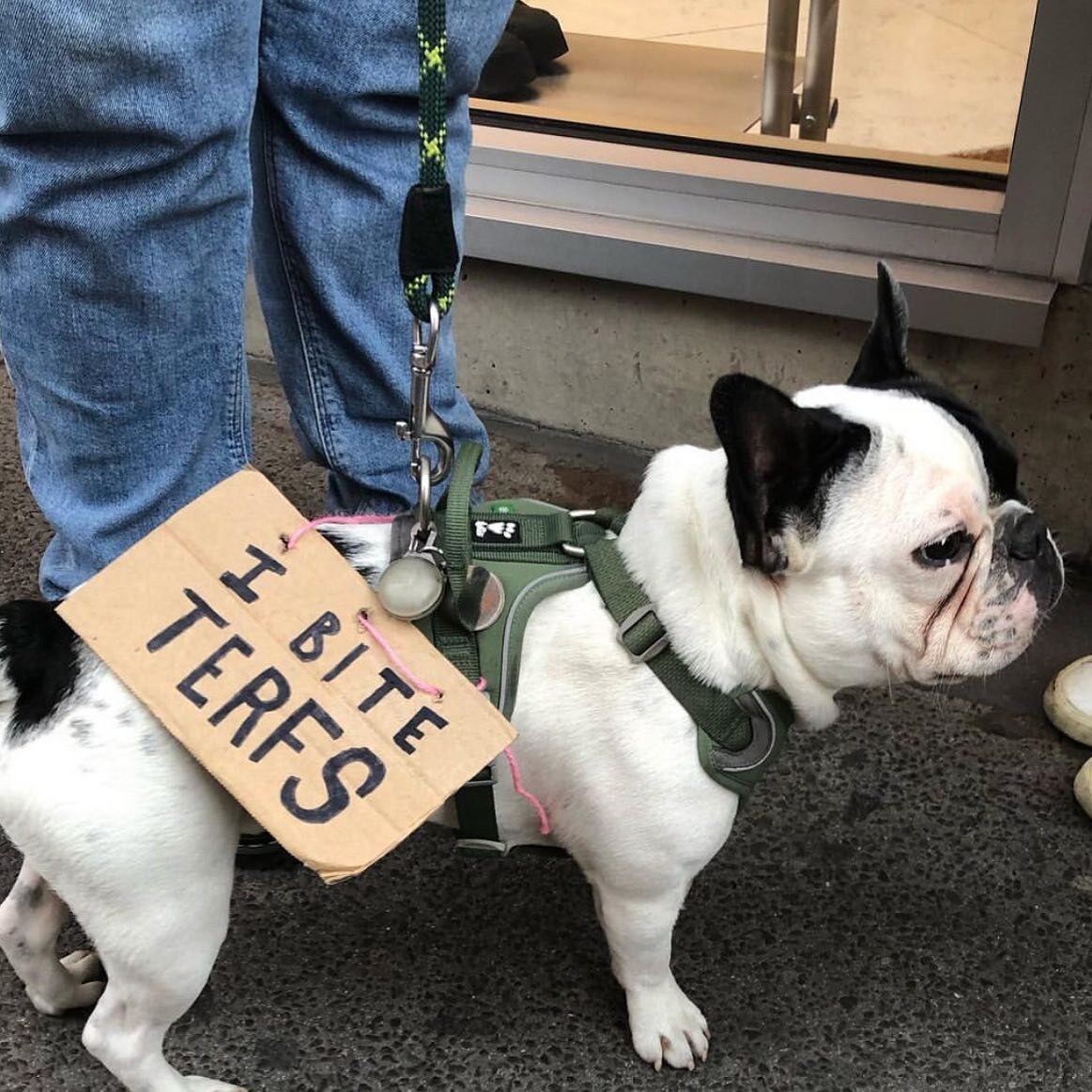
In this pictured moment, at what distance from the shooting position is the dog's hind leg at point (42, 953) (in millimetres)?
1677

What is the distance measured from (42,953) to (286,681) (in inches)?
28.8

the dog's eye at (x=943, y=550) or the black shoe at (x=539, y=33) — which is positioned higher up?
the black shoe at (x=539, y=33)

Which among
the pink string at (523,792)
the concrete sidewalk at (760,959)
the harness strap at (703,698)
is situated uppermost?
the harness strap at (703,698)

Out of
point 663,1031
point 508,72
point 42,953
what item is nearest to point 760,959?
point 663,1031

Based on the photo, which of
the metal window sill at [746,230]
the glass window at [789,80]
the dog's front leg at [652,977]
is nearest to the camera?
the dog's front leg at [652,977]

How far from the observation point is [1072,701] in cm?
229

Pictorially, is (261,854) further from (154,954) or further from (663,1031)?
(663,1031)

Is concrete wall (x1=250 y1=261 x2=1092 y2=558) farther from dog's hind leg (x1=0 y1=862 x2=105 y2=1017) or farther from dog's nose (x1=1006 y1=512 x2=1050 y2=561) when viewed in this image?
dog's hind leg (x1=0 y1=862 x2=105 y2=1017)

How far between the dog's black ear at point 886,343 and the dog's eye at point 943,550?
10.5 inches

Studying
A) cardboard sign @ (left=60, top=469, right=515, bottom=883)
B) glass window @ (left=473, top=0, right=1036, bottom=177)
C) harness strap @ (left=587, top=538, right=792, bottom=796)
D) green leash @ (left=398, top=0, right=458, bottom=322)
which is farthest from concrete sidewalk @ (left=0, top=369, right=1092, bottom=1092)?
glass window @ (left=473, top=0, right=1036, bottom=177)

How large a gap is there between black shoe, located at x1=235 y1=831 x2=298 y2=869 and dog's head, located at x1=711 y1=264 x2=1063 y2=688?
75 centimetres

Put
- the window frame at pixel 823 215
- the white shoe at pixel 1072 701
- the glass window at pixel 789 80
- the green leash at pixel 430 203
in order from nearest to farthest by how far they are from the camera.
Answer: the green leash at pixel 430 203 < the white shoe at pixel 1072 701 < the window frame at pixel 823 215 < the glass window at pixel 789 80

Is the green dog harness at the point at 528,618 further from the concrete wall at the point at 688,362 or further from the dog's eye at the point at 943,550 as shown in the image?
the concrete wall at the point at 688,362

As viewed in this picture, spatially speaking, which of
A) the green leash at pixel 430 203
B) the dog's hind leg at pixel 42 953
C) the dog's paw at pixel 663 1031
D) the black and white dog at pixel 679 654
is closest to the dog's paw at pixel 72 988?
the dog's hind leg at pixel 42 953
